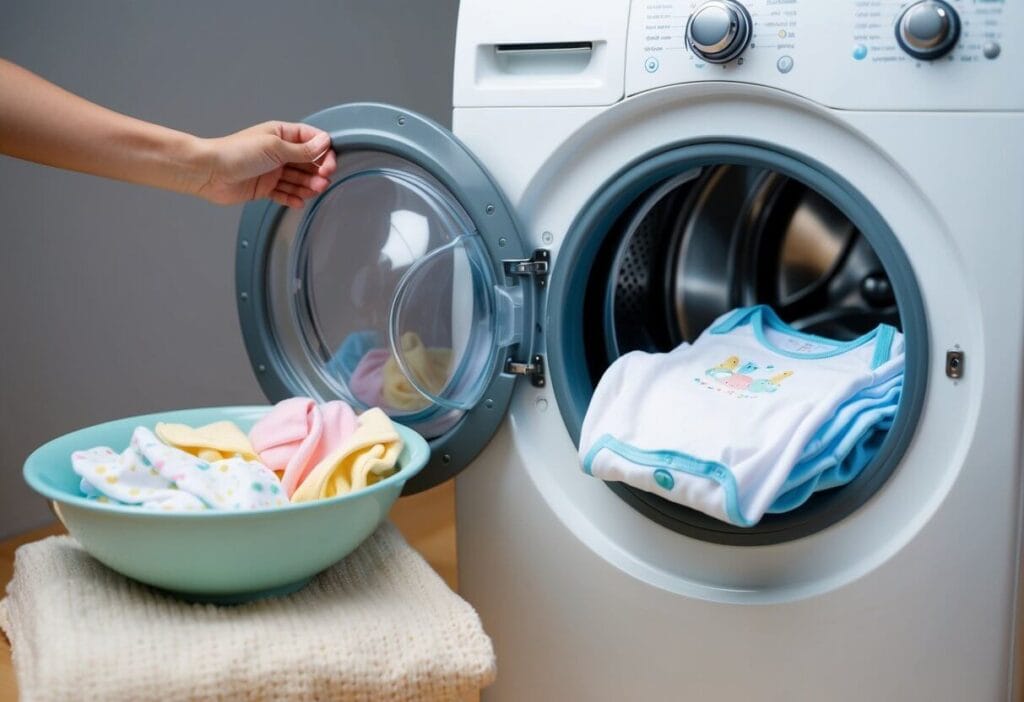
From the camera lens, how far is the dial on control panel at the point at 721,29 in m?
1.05

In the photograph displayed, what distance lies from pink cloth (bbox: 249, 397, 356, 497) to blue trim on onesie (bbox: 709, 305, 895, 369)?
46 centimetres

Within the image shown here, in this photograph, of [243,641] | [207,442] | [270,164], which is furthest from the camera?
[270,164]

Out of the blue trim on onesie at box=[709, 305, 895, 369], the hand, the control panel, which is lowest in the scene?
the blue trim on onesie at box=[709, 305, 895, 369]

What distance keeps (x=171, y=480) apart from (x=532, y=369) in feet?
1.32

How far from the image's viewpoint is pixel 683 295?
142 cm

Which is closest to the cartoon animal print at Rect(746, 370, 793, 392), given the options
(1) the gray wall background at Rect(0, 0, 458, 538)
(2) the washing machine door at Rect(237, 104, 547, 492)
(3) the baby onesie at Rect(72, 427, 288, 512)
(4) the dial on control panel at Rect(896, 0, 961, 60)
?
(2) the washing machine door at Rect(237, 104, 547, 492)

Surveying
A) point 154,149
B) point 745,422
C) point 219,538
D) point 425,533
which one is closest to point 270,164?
point 154,149

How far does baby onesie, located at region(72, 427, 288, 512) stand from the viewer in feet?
3.18

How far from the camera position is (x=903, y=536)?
105 centimetres

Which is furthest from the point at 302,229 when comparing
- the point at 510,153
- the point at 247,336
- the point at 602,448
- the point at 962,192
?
the point at 962,192

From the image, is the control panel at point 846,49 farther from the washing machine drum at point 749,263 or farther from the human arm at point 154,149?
the human arm at point 154,149

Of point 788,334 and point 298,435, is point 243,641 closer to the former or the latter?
point 298,435

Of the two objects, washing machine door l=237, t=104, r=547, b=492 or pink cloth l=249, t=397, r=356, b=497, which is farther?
washing machine door l=237, t=104, r=547, b=492

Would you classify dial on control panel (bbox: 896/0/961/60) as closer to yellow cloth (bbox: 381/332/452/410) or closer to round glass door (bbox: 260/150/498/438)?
round glass door (bbox: 260/150/498/438)
